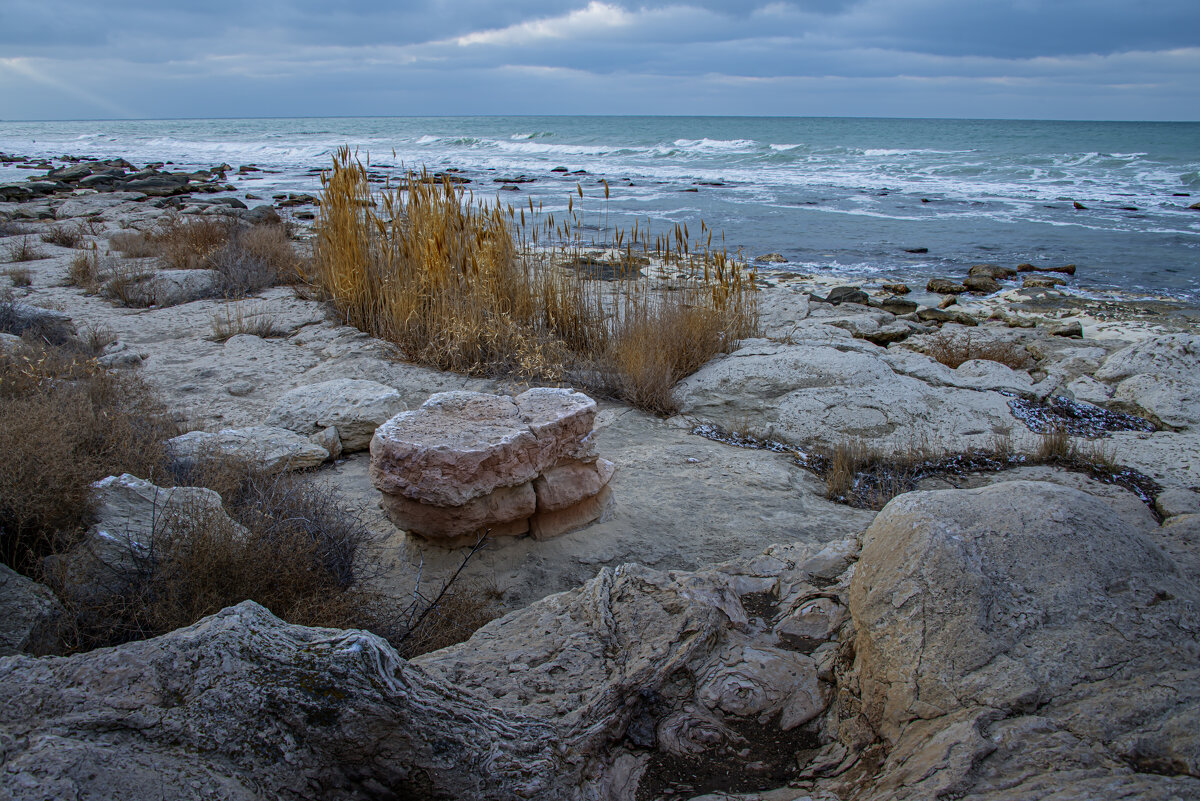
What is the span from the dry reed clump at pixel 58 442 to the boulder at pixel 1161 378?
5796 millimetres

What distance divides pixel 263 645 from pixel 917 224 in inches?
692

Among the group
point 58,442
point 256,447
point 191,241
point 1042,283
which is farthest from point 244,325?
point 1042,283

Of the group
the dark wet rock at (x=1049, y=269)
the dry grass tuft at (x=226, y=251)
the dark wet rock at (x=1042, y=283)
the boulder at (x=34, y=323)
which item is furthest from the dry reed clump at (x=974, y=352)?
the boulder at (x=34, y=323)

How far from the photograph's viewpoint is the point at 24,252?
8797 mm

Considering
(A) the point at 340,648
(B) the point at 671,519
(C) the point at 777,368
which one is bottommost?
(B) the point at 671,519

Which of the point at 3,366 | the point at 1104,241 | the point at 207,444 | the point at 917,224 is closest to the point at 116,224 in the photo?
the point at 3,366

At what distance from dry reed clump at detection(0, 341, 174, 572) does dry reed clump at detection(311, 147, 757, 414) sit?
1993 millimetres

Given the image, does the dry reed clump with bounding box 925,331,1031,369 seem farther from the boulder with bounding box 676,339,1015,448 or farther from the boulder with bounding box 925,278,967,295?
the boulder with bounding box 925,278,967,295

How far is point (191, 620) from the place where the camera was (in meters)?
2.14

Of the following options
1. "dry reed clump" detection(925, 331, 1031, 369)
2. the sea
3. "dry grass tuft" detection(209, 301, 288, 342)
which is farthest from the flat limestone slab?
the sea

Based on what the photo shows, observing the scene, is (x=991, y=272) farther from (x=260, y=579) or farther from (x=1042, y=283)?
(x=260, y=579)

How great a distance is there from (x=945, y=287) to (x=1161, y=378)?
5373 millimetres

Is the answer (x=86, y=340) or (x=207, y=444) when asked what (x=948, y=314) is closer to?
(x=207, y=444)

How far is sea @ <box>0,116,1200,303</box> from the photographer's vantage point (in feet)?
41.6
